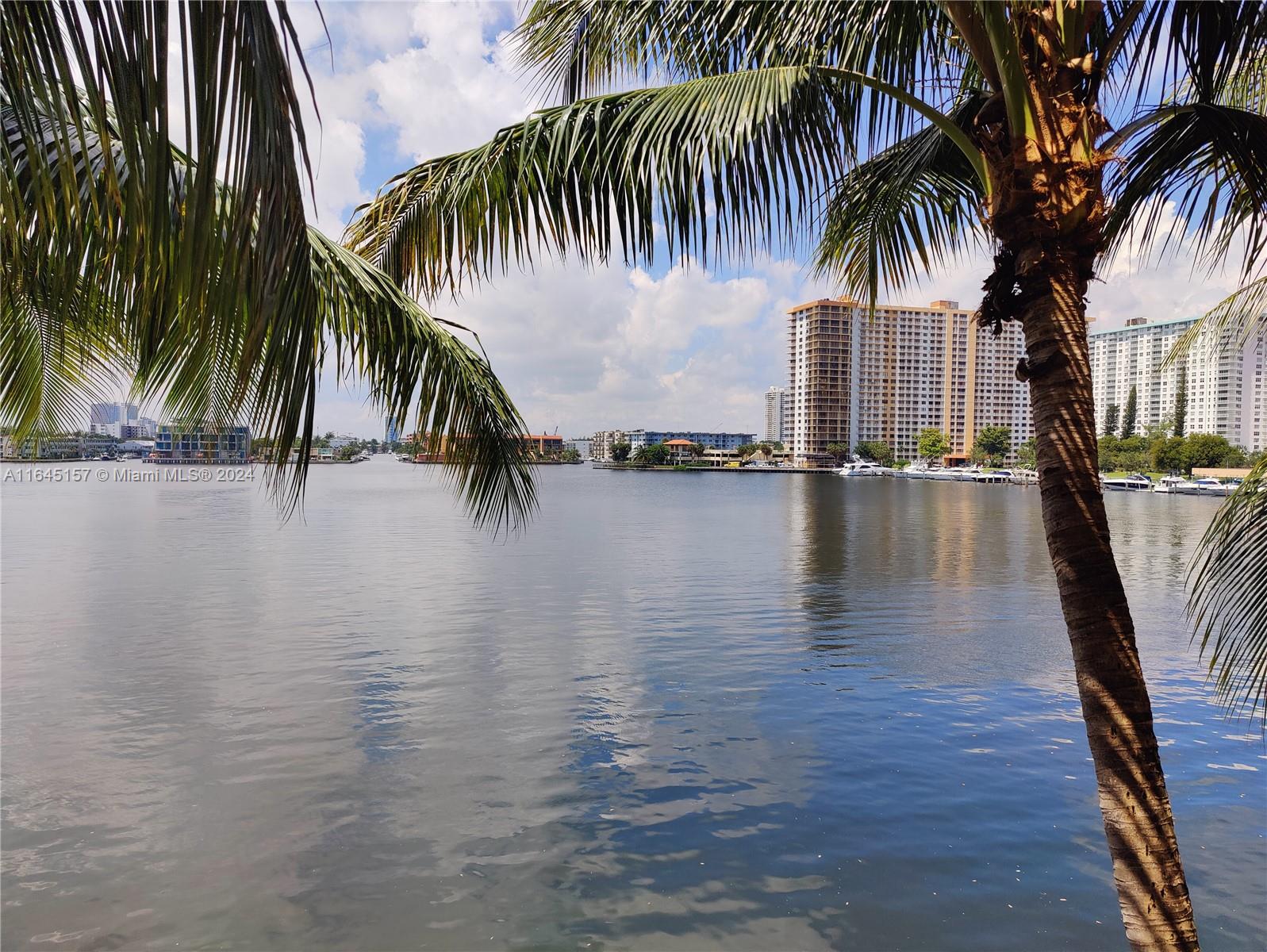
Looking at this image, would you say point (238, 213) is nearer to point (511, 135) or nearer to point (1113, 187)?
point (511, 135)

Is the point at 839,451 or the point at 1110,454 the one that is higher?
the point at 839,451

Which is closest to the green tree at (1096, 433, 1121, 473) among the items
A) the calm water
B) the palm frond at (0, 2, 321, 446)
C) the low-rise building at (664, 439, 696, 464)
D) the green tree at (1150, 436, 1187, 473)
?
the green tree at (1150, 436, 1187, 473)

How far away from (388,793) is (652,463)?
16809 cm

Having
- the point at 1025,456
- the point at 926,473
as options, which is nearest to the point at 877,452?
the point at 926,473

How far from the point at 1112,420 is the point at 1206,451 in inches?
1226

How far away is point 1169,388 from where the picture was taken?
11556 cm

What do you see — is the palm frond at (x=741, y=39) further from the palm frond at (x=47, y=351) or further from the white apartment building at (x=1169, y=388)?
the white apartment building at (x=1169, y=388)

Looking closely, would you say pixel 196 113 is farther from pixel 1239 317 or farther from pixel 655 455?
pixel 655 455

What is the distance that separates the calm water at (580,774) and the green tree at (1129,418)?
102m

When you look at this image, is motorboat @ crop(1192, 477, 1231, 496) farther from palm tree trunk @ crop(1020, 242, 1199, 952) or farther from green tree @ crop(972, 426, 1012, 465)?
palm tree trunk @ crop(1020, 242, 1199, 952)

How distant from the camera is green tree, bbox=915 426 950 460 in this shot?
135 m

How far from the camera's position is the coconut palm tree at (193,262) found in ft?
4.42

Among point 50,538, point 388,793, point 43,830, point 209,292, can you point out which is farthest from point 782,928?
point 50,538

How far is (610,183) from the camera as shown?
3.86 metres
